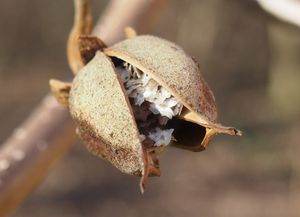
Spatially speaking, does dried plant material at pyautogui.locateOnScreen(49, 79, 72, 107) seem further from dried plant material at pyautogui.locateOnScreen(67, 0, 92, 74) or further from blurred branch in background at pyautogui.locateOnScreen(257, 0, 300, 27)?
blurred branch in background at pyautogui.locateOnScreen(257, 0, 300, 27)

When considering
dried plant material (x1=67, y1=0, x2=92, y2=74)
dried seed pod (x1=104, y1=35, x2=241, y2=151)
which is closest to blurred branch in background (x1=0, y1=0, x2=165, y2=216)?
dried plant material (x1=67, y1=0, x2=92, y2=74)

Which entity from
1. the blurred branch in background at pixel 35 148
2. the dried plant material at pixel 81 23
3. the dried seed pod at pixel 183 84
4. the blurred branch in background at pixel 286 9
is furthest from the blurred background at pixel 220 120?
the dried seed pod at pixel 183 84

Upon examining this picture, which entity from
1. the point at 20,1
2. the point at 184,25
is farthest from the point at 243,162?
the point at 20,1

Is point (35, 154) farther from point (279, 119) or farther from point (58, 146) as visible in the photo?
point (279, 119)

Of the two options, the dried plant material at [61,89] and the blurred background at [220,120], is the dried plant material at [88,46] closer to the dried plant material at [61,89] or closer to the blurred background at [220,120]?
the dried plant material at [61,89]

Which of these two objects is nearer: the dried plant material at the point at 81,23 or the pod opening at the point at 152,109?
the pod opening at the point at 152,109

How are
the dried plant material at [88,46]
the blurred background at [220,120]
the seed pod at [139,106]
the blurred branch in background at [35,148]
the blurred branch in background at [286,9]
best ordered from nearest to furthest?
1. the seed pod at [139,106]
2. the dried plant material at [88,46]
3. the blurred branch in background at [35,148]
4. the blurred branch in background at [286,9]
5. the blurred background at [220,120]
